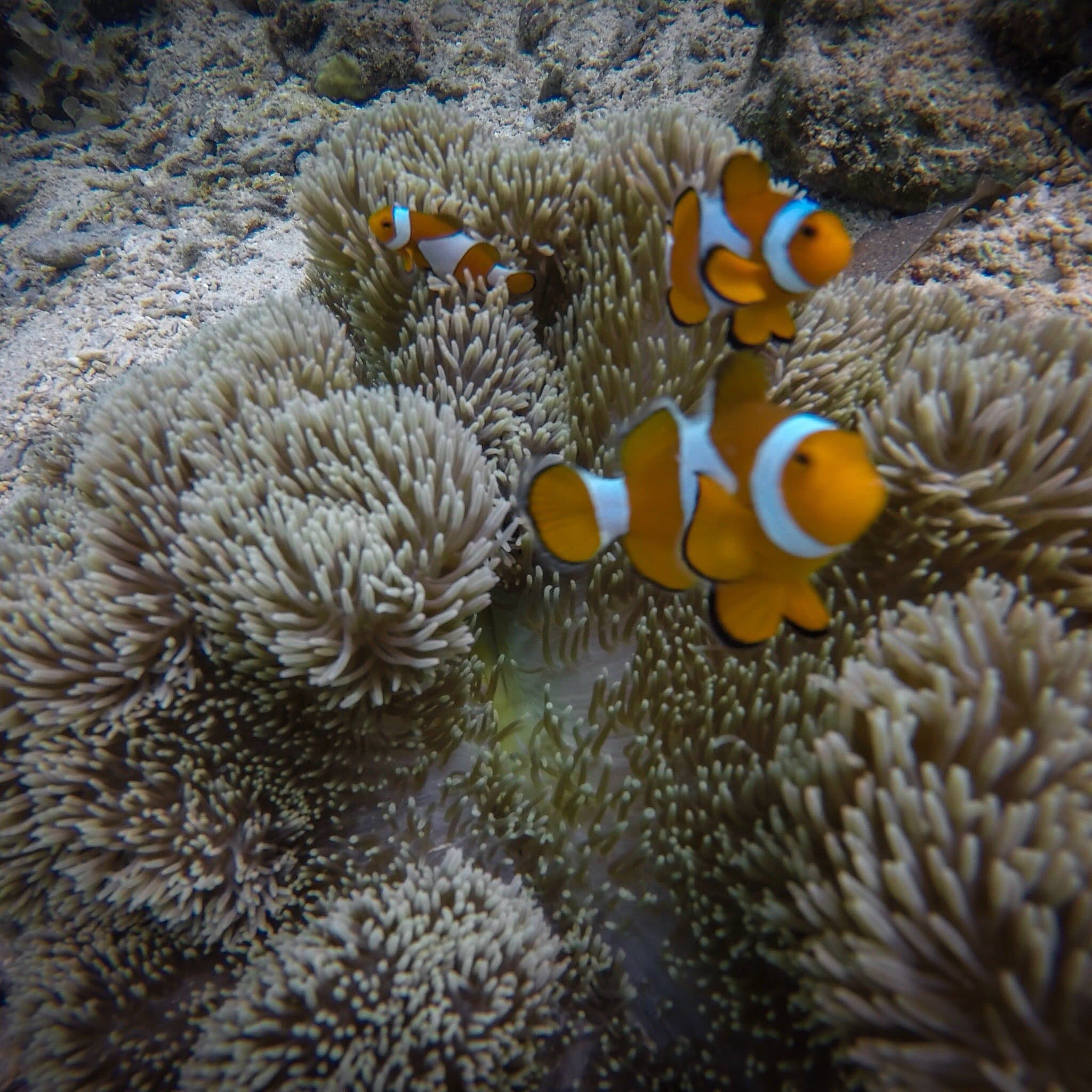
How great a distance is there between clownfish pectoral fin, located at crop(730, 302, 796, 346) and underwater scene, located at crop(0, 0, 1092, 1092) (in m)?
0.02

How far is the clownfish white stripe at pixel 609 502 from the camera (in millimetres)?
1124

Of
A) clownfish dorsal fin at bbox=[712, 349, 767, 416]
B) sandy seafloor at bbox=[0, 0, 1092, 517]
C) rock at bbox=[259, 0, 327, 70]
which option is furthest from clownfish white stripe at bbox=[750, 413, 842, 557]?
rock at bbox=[259, 0, 327, 70]

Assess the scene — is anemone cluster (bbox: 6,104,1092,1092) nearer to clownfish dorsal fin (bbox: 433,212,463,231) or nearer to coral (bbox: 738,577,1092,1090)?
coral (bbox: 738,577,1092,1090)

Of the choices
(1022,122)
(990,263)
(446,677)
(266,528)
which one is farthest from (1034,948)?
(1022,122)

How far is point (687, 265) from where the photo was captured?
157 centimetres

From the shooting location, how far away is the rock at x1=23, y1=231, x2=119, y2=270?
401cm

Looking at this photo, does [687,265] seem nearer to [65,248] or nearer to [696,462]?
[696,462]

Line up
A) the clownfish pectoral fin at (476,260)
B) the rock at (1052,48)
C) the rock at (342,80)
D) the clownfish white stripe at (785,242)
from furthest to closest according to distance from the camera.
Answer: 1. the rock at (342,80)
2. the rock at (1052,48)
3. the clownfish pectoral fin at (476,260)
4. the clownfish white stripe at (785,242)

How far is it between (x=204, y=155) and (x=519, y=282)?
13.0ft

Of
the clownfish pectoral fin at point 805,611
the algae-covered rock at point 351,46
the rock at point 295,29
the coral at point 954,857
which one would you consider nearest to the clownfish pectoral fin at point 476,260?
the clownfish pectoral fin at point 805,611

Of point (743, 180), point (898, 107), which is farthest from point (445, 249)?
point (898, 107)

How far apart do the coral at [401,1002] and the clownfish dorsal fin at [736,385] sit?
100 cm

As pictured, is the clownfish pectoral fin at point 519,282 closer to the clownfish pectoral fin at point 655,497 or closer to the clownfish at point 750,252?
the clownfish at point 750,252

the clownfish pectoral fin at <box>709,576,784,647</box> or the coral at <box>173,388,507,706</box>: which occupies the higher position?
the coral at <box>173,388,507,706</box>
